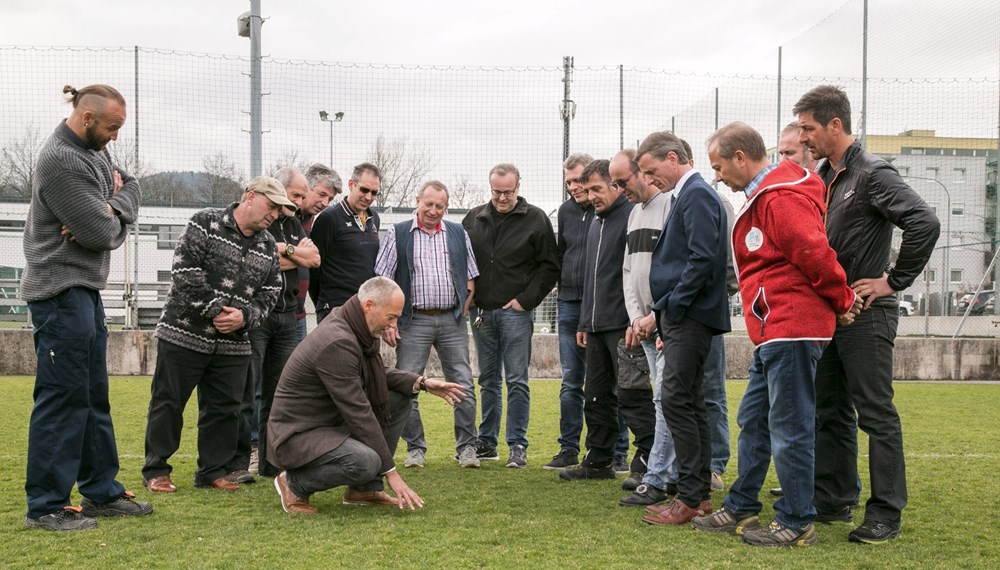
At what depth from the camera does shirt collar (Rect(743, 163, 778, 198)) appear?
13.0 feet

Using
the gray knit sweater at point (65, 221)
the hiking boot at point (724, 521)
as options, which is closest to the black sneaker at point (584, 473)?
the hiking boot at point (724, 521)

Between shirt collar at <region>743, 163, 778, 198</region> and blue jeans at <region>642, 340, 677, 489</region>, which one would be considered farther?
blue jeans at <region>642, 340, 677, 489</region>

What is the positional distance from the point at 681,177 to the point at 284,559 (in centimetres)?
261

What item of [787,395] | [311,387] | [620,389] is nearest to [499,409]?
[620,389]

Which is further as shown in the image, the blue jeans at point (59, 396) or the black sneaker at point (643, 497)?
the black sneaker at point (643, 497)

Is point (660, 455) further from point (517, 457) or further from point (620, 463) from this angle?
point (517, 457)

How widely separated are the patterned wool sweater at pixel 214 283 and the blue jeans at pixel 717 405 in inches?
103

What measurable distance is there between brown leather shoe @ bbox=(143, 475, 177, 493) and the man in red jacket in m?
3.04

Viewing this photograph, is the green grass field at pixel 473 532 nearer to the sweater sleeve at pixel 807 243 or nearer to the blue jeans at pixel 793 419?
the blue jeans at pixel 793 419

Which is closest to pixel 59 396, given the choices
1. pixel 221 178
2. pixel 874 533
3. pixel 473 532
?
pixel 473 532

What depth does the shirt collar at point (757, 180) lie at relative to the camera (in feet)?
13.0

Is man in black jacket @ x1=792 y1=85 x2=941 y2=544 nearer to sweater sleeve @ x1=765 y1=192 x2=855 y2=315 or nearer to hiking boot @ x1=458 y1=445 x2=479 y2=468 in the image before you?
sweater sleeve @ x1=765 y1=192 x2=855 y2=315

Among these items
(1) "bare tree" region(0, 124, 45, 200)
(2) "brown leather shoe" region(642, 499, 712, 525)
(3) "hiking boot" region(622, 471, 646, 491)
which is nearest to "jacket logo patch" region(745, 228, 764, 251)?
(2) "brown leather shoe" region(642, 499, 712, 525)

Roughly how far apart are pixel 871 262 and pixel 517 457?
274cm
